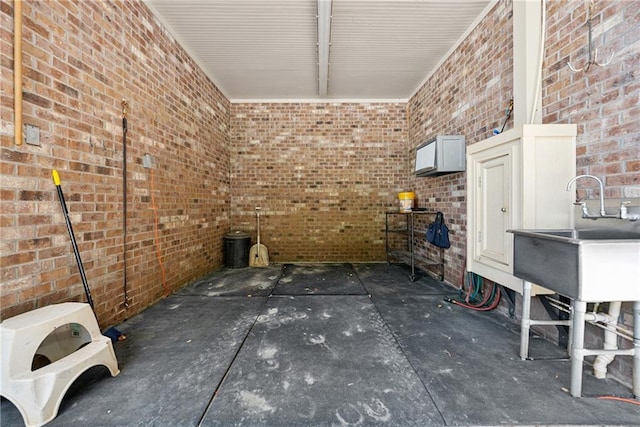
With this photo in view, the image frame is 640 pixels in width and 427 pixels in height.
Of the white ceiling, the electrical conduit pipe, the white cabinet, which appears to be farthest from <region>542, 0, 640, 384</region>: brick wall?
the electrical conduit pipe

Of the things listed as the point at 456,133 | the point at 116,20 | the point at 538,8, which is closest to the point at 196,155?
the point at 116,20

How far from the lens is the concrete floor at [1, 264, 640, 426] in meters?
1.42

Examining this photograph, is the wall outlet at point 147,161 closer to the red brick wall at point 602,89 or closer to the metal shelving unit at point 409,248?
the metal shelving unit at point 409,248

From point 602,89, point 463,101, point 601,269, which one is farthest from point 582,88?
point 463,101

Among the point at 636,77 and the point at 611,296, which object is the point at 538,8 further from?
the point at 611,296

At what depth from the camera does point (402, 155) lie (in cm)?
542

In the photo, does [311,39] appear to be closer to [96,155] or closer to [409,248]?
[96,155]

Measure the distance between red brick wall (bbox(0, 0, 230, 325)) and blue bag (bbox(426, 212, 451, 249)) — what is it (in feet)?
12.2

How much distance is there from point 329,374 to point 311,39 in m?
3.96

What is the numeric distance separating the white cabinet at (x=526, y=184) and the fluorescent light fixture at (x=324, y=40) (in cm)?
228

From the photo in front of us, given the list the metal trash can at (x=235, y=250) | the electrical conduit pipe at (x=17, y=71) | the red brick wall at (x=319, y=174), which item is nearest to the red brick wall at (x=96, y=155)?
the electrical conduit pipe at (x=17, y=71)

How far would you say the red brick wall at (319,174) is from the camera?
537 centimetres

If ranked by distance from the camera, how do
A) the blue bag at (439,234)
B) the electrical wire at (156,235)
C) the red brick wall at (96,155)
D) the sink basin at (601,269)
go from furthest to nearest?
the blue bag at (439,234) → the electrical wire at (156,235) → the red brick wall at (96,155) → the sink basin at (601,269)

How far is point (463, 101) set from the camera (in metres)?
3.45
